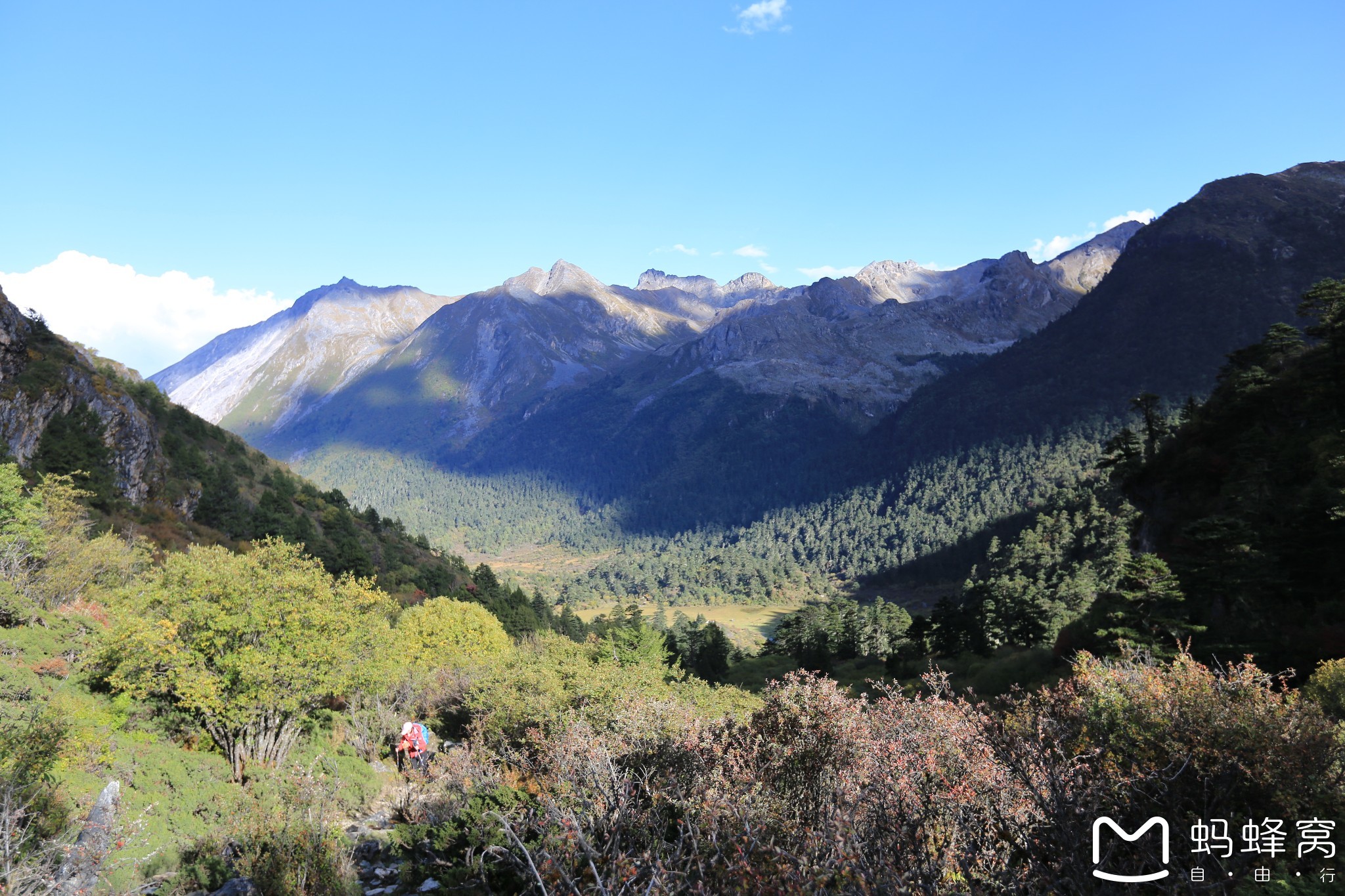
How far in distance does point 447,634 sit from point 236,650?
24.8m

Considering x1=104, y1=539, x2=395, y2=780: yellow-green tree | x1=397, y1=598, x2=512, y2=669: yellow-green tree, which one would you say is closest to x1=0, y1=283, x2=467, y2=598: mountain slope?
x1=397, y1=598, x2=512, y2=669: yellow-green tree

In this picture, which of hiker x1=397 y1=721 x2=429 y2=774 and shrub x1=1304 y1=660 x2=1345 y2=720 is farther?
hiker x1=397 y1=721 x2=429 y2=774

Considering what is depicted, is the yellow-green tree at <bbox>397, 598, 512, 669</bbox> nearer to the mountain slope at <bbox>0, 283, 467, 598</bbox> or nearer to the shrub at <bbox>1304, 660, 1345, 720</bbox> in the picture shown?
the mountain slope at <bbox>0, 283, 467, 598</bbox>

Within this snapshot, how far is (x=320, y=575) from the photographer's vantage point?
3072 cm

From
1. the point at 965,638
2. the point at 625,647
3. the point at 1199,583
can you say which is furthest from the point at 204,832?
the point at 965,638

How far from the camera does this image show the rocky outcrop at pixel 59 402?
58594 mm

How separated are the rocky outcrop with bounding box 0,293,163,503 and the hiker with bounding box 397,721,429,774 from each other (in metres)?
51.9

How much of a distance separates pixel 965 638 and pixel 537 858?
6712cm

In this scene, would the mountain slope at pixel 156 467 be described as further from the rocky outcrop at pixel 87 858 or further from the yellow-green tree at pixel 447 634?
the rocky outcrop at pixel 87 858

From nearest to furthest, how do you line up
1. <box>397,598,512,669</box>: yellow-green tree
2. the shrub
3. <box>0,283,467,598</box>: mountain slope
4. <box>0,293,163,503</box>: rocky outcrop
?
the shrub, <box>397,598,512,669</box>: yellow-green tree, <box>0,293,163,503</box>: rocky outcrop, <box>0,283,467,598</box>: mountain slope

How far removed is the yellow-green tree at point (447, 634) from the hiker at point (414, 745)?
1359 centimetres

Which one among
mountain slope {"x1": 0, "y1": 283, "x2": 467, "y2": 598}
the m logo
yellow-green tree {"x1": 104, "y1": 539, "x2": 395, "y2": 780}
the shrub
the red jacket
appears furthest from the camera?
mountain slope {"x1": 0, "y1": 283, "x2": 467, "y2": 598}

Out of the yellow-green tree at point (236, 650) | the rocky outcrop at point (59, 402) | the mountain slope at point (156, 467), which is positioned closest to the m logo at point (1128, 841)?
the yellow-green tree at point (236, 650)

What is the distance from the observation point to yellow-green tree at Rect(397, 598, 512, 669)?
43.9 m
